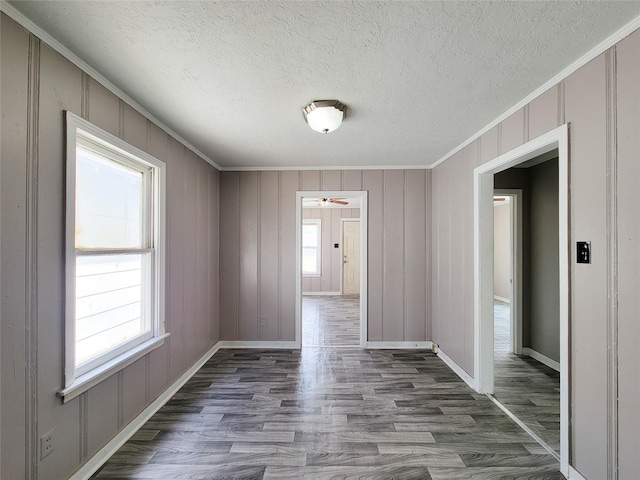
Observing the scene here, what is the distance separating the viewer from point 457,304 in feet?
10.1

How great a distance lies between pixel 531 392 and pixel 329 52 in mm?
3333

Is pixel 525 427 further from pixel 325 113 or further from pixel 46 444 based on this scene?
pixel 46 444

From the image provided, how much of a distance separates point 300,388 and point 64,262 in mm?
2134

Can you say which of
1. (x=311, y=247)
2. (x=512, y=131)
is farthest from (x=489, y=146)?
(x=311, y=247)

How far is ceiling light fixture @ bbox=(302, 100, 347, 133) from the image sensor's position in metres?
2.04

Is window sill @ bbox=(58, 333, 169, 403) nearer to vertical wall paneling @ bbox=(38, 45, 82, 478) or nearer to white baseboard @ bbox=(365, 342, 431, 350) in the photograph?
vertical wall paneling @ bbox=(38, 45, 82, 478)

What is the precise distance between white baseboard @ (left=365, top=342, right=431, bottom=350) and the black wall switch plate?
2552mm

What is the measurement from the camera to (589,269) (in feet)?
5.05

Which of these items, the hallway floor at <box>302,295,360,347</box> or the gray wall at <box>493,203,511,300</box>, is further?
the gray wall at <box>493,203,511,300</box>

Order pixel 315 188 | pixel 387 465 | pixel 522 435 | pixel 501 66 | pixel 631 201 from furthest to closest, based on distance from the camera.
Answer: pixel 315 188
pixel 522 435
pixel 387 465
pixel 501 66
pixel 631 201

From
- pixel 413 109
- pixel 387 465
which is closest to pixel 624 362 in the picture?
pixel 387 465

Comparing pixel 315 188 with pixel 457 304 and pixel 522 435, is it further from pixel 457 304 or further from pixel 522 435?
pixel 522 435

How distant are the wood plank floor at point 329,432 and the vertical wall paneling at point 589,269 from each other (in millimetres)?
417

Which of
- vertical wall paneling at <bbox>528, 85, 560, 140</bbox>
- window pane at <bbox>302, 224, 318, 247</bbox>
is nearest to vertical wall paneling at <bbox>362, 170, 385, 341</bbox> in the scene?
vertical wall paneling at <bbox>528, 85, 560, 140</bbox>
